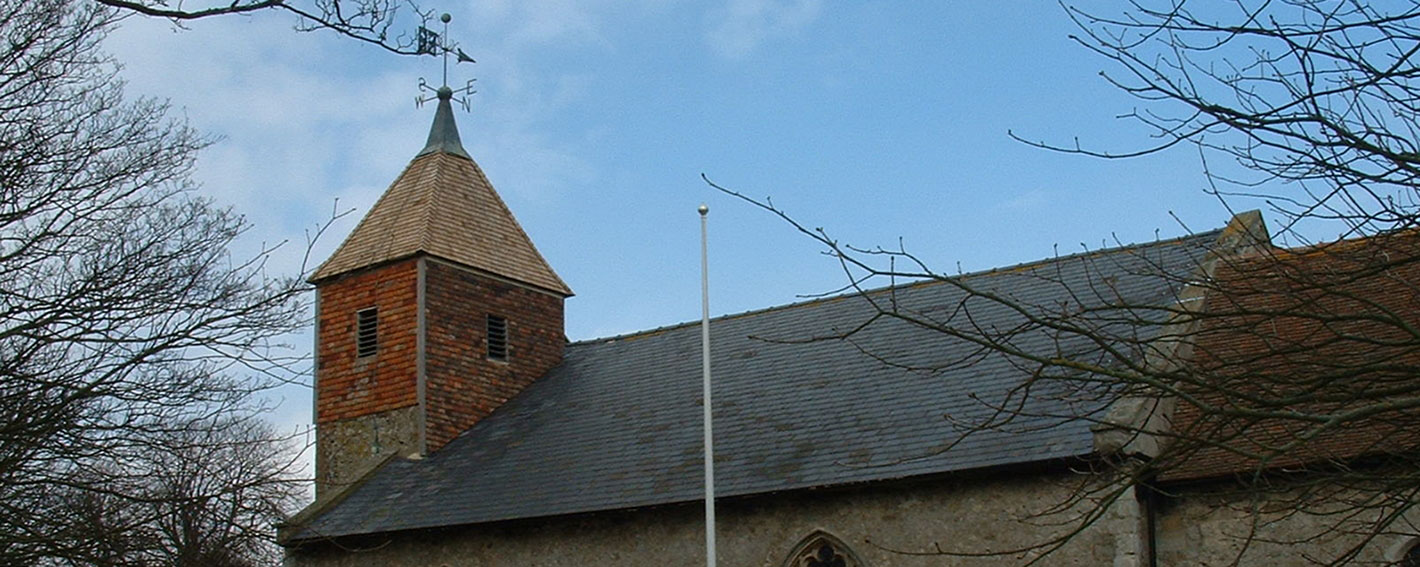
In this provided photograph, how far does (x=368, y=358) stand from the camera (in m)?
23.4

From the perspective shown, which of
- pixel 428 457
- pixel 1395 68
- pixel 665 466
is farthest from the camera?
pixel 428 457

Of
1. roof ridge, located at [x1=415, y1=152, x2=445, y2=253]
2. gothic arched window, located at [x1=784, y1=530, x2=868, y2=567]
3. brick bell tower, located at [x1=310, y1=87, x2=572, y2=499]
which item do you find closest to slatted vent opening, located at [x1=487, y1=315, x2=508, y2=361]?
brick bell tower, located at [x1=310, y1=87, x2=572, y2=499]

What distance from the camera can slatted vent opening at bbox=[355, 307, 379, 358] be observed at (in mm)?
23562

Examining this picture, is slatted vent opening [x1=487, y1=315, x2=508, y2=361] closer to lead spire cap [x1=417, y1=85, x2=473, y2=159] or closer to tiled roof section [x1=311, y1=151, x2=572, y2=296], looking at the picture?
tiled roof section [x1=311, y1=151, x2=572, y2=296]

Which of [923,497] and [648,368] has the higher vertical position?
[648,368]

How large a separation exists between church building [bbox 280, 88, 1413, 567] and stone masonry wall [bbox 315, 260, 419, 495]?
0.14 feet

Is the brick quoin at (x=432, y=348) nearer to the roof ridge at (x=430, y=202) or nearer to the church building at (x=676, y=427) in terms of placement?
the church building at (x=676, y=427)

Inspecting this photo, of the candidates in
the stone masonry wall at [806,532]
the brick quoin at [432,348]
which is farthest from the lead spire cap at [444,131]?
the stone masonry wall at [806,532]

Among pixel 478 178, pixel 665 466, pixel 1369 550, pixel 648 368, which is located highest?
pixel 478 178

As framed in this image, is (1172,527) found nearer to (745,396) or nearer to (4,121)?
(745,396)

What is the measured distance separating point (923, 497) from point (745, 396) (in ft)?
14.3

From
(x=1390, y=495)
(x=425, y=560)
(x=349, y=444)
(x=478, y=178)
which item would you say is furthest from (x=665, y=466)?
(x=1390, y=495)

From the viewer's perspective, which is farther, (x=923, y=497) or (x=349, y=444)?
(x=349, y=444)

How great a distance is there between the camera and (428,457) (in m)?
21.9
